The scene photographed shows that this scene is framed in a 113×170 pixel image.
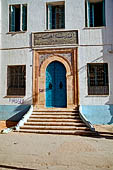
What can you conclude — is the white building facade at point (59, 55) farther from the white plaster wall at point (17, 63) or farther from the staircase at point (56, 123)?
the staircase at point (56, 123)

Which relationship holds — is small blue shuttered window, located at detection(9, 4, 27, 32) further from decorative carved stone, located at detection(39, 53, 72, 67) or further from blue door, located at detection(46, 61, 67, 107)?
blue door, located at detection(46, 61, 67, 107)

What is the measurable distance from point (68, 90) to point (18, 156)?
216 inches

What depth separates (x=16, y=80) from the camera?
10.5 meters

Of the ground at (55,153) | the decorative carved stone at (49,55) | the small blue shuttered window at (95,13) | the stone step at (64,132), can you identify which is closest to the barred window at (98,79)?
the decorative carved stone at (49,55)

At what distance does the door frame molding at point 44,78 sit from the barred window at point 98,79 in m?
0.83

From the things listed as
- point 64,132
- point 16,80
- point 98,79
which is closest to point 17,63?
point 16,80

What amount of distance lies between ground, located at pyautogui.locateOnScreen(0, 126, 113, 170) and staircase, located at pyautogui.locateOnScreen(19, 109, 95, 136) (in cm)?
94

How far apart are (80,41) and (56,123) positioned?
4745mm

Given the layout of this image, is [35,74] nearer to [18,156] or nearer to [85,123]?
[85,123]

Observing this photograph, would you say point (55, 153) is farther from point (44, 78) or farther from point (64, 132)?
point (44, 78)

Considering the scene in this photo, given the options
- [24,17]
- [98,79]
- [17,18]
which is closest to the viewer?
[98,79]

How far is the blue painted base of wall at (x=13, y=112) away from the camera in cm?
991

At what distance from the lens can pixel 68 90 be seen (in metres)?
9.68

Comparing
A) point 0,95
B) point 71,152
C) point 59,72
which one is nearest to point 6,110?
point 0,95
